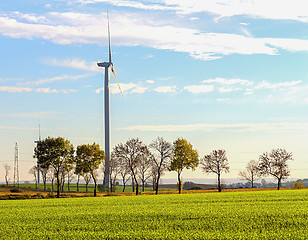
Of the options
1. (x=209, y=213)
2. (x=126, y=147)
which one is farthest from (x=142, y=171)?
(x=209, y=213)

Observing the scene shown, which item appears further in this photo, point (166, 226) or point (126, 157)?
point (126, 157)

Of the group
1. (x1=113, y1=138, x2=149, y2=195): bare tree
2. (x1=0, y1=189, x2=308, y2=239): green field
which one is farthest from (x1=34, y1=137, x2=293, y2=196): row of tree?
(x1=0, y1=189, x2=308, y2=239): green field

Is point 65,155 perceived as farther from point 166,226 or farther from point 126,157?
point 166,226

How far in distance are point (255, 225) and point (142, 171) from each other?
102m

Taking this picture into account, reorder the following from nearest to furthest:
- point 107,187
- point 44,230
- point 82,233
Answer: point 82,233, point 44,230, point 107,187

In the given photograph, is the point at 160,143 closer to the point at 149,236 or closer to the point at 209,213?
the point at 209,213

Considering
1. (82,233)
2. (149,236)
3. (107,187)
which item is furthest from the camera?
(107,187)

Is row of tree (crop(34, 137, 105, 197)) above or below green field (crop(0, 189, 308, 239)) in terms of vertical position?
above

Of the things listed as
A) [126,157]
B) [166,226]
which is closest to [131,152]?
[126,157]

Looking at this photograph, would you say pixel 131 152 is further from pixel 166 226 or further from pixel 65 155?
pixel 166 226

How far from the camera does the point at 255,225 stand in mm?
32219

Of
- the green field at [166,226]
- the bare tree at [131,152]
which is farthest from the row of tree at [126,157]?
the green field at [166,226]

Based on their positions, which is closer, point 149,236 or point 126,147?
point 149,236

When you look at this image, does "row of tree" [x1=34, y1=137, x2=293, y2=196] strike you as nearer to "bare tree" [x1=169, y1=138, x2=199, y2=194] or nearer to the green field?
"bare tree" [x1=169, y1=138, x2=199, y2=194]
